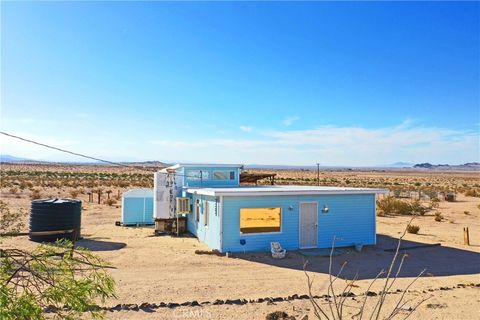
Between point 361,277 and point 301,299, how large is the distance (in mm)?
3275

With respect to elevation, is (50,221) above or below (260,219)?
above

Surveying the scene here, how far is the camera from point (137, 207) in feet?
70.7

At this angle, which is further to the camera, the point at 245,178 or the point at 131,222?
the point at 245,178

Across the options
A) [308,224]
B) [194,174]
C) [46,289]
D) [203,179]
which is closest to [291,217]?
[308,224]

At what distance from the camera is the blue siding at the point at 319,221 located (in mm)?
14438

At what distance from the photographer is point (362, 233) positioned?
16516 mm

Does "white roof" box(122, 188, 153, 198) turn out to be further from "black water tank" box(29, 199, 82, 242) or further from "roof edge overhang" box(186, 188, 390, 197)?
"roof edge overhang" box(186, 188, 390, 197)

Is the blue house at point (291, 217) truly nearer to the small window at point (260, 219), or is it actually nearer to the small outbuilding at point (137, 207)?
the small outbuilding at point (137, 207)

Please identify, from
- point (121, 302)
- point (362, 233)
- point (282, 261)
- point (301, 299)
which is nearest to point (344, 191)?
point (362, 233)

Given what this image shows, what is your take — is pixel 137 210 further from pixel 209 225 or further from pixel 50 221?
pixel 209 225

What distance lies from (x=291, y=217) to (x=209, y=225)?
343cm

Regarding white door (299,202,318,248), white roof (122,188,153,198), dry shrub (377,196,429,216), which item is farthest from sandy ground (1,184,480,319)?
dry shrub (377,196,429,216)

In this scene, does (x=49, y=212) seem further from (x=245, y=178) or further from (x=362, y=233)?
(x=362, y=233)

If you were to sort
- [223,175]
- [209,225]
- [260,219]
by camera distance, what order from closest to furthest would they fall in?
[209,225], [223,175], [260,219]
